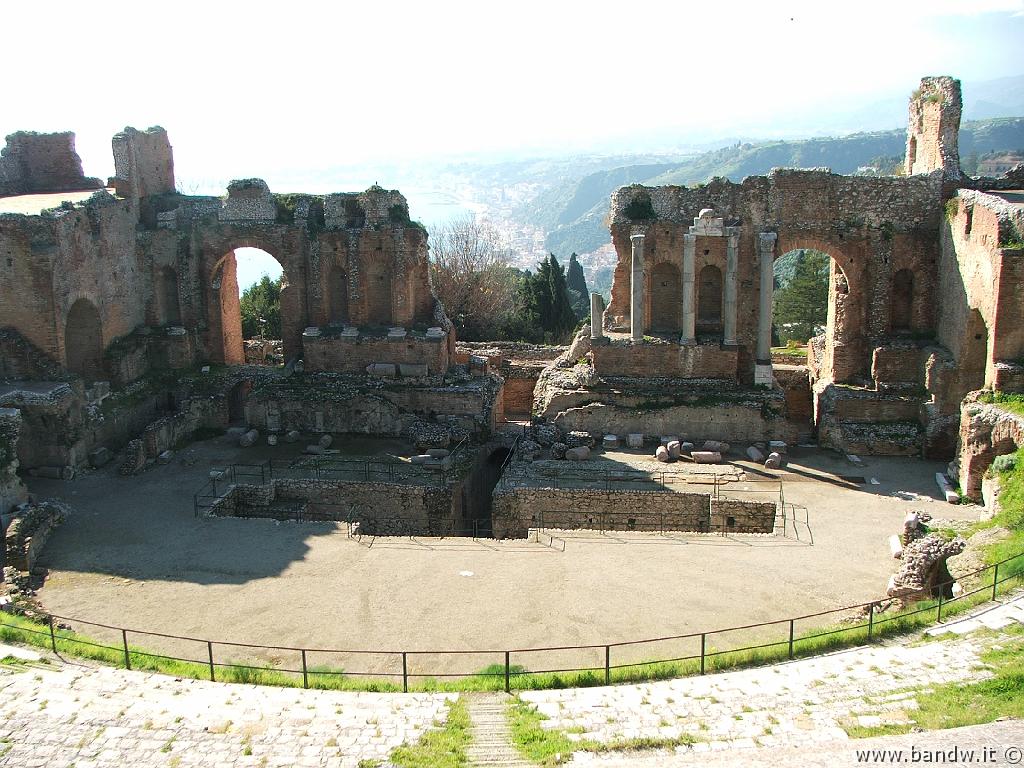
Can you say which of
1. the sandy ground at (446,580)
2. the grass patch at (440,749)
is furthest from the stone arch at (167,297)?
the grass patch at (440,749)

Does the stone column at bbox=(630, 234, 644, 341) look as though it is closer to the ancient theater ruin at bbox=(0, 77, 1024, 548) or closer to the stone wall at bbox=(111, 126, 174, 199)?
the ancient theater ruin at bbox=(0, 77, 1024, 548)

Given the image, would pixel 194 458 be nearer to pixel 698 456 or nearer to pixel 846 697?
pixel 698 456

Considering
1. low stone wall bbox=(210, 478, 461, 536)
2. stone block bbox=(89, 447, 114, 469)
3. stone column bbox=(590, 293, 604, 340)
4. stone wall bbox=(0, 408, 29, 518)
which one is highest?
stone column bbox=(590, 293, 604, 340)

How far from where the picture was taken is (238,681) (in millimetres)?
14055

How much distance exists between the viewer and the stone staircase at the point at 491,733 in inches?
460

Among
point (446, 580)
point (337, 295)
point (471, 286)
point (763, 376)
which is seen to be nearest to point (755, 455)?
point (763, 376)

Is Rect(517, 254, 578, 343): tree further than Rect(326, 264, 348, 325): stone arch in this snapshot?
Yes

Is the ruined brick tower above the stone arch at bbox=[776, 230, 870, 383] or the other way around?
above

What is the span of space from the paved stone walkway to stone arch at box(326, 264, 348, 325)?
57.1 feet

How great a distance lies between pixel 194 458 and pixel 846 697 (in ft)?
57.9

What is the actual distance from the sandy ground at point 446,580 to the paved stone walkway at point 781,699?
4.83ft

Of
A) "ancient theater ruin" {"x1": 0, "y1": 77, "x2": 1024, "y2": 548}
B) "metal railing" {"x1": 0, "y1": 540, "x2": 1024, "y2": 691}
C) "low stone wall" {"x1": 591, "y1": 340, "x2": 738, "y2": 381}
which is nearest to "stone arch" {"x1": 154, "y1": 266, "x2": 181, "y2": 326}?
"ancient theater ruin" {"x1": 0, "y1": 77, "x2": 1024, "y2": 548}

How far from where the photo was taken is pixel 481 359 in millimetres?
28641

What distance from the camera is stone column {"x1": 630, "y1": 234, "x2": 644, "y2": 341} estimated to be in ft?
85.8
